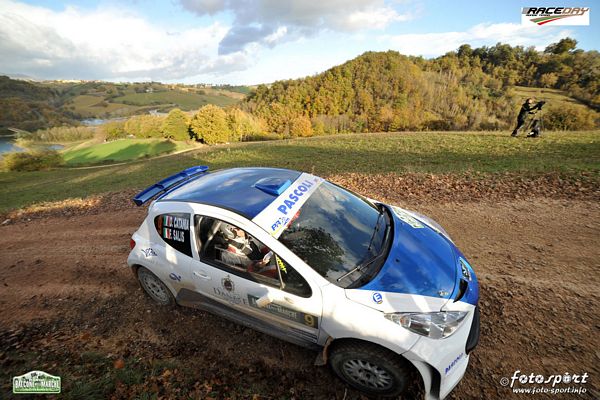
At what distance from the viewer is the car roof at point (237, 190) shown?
3088 millimetres

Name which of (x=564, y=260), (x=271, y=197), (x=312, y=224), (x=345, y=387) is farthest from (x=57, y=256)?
(x=564, y=260)

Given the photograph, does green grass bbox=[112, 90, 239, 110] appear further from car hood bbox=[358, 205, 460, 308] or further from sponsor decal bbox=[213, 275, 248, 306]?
car hood bbox=[358, 205, 460, 308]

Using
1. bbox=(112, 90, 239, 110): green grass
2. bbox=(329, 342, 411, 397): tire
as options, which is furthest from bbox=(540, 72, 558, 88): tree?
bbox=(112, 90, 239, 110): green grass

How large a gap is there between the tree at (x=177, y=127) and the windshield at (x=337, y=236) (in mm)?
60470

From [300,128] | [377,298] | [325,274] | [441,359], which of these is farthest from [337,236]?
[300,128]

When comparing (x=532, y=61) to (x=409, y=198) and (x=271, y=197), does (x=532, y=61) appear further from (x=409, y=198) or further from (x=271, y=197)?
(x=271, y=197)

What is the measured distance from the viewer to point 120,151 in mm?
46719

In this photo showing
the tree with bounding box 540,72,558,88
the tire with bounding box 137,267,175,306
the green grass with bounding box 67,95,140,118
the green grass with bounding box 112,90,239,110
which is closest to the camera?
the tire with bounding box 137,267,175,306

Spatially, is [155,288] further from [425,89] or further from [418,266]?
[425,89]

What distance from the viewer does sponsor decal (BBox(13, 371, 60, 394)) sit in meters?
2.87

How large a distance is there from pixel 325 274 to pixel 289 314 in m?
0.62

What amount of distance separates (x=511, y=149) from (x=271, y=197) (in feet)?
45.5

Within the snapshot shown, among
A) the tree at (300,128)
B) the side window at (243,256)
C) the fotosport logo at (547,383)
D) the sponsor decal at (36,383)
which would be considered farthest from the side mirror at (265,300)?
the tree at (300,128)

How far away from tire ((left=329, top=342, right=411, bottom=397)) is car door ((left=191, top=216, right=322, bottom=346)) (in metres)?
0.35
